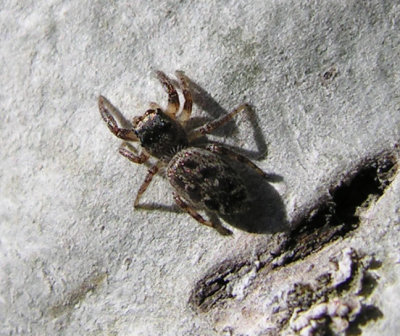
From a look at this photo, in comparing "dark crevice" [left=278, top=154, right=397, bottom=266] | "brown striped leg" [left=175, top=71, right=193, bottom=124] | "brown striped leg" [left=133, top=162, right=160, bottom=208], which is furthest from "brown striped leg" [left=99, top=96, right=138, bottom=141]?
"dark crevice" [left=278, top=154, right=397, bottom=266]

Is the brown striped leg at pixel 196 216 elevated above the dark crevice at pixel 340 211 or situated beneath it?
elevated above

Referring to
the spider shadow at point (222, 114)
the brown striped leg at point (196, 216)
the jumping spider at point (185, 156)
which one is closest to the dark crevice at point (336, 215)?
the brown striped leg at point (196, 216)

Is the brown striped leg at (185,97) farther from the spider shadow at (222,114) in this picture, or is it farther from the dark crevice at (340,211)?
the dark crevice at (340,211)

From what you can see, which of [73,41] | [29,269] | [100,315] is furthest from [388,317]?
[73,41]

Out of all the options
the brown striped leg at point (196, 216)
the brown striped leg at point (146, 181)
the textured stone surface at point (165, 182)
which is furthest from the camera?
the brown striped leg at point (146, 181)

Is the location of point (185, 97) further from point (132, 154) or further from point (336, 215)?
point (336, 215)

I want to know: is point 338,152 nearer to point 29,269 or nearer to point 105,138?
point 105,138

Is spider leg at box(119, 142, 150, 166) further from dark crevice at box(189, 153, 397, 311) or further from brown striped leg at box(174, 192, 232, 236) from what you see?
dark crevice at box(189, 153, 397, 311)

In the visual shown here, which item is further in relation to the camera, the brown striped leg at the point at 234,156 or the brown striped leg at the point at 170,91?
the brown striped leg at the point at 170,91
